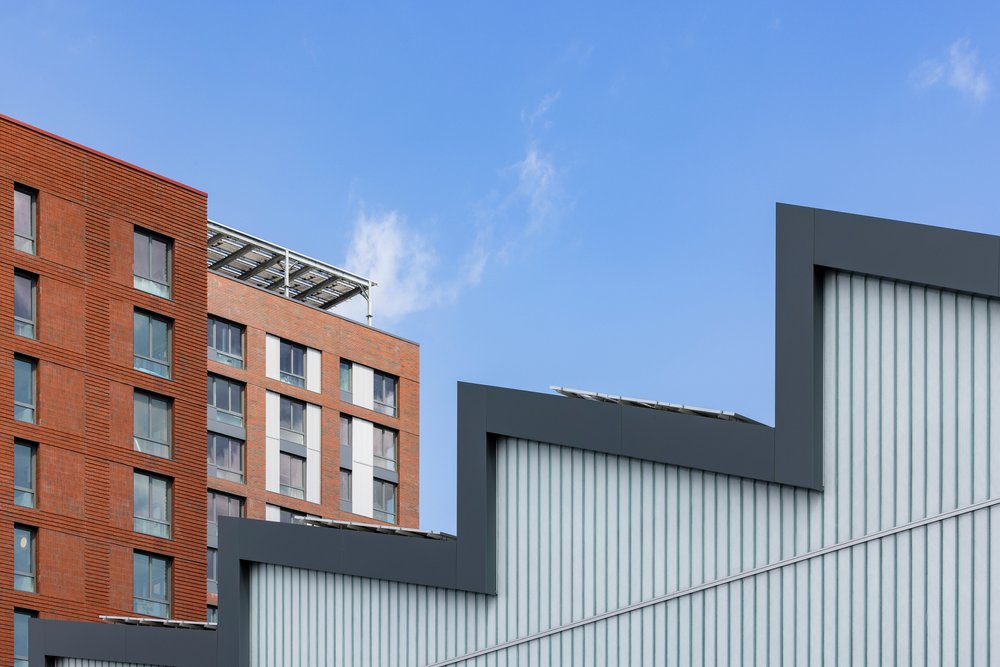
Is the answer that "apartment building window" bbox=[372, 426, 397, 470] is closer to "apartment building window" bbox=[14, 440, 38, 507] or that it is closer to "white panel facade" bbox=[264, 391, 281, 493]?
"white panel facade" bbox=[264, 391, 281, 493]

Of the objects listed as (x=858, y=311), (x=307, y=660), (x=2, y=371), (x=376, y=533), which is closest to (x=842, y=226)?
(x=858, y=311)

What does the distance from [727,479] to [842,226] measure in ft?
11.3

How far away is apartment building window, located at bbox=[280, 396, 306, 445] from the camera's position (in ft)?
270

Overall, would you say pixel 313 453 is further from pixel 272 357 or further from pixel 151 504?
pixel 151 504

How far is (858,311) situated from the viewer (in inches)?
743

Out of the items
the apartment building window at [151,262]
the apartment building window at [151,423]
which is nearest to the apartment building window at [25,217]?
the apartment building window at [151,262]

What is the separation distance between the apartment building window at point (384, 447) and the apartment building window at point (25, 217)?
1449 inches

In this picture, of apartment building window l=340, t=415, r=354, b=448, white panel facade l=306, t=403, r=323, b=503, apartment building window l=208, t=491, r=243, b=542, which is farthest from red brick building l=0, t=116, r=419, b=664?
apartment building window l=340, t=415, r=354, b=448

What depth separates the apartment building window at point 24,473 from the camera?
168 feet

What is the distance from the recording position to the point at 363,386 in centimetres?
8706

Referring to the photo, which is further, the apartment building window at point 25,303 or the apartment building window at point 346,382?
the apartment building window at point 346,382

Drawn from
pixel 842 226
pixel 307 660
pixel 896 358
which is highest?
pixel 842 226

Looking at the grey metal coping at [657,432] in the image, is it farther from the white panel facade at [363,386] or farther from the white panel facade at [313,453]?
the white panel facade at [363,386]

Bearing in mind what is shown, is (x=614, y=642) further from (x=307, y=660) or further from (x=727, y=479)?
(x=307, y=660)
